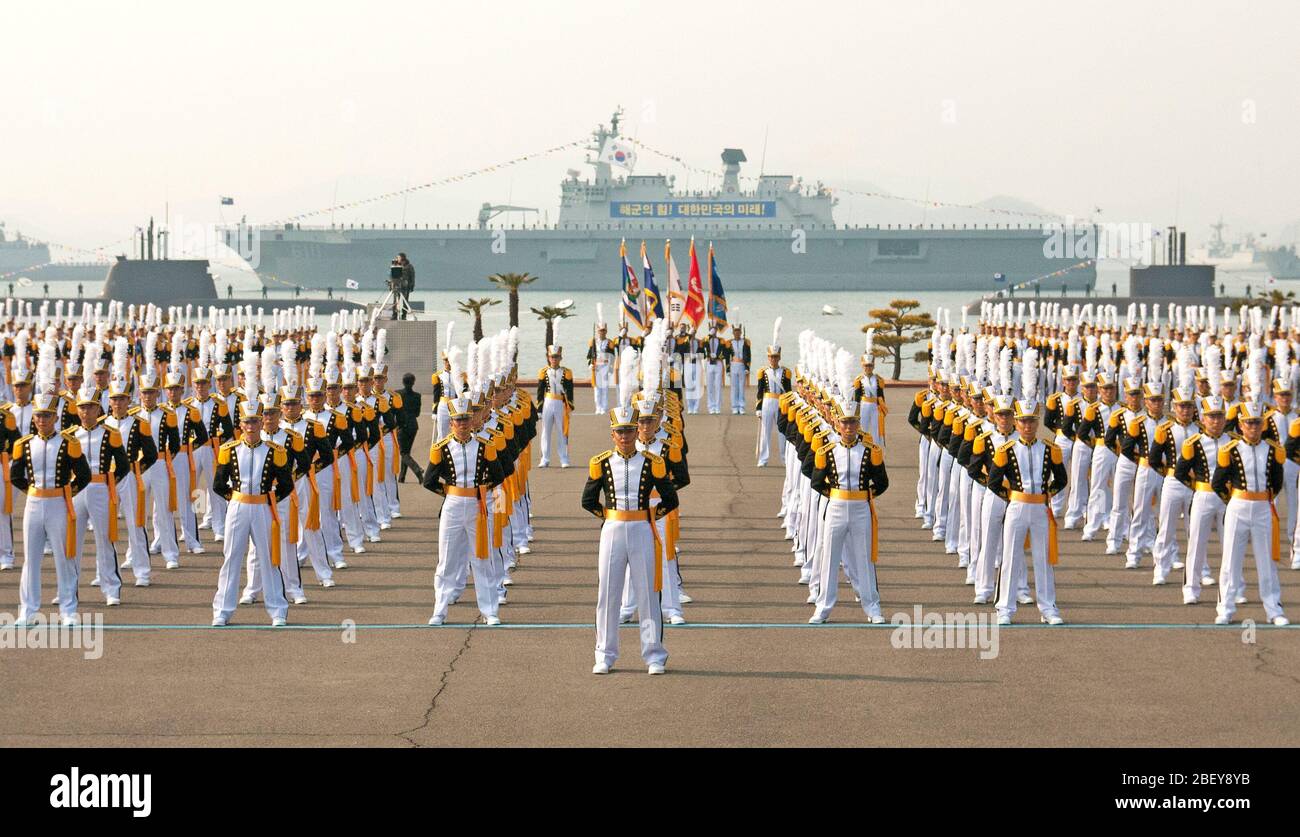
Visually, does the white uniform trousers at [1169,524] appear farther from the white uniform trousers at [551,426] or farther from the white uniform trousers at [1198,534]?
the white uniform trousers at [551,426]

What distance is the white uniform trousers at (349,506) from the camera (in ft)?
54.0

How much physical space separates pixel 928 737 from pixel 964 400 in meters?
7.71

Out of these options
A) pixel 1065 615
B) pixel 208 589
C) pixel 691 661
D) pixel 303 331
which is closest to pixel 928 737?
pixel 691 661

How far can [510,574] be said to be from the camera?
589 inches

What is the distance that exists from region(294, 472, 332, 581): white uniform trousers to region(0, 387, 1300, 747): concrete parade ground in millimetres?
211

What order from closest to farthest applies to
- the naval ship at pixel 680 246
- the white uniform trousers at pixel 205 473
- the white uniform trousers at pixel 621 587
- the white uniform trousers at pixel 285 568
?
the white uniform trousers at pixel 621 587
the white uniform trousers at pixel 285 568
the white uniform trousers at pixel 205 473
the naval ship at pixel 680 246

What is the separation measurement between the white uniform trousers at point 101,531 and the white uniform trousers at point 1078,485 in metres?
10.6

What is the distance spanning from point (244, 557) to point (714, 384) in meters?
23.5

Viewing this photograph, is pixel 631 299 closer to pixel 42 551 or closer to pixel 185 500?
pixel 185 500

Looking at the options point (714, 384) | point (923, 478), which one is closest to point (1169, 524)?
point (923, 478)

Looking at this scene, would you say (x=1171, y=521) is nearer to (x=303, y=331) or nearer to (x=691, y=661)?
(x=691, y=661)

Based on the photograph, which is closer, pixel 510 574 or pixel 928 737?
pixel 928 737

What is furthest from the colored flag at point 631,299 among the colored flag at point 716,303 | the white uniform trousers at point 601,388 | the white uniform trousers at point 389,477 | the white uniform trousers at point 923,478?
the white uniform trousers at point 923,478

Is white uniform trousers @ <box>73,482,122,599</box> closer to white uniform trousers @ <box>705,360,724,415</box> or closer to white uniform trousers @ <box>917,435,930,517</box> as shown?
white uniform trousers @ <box>917,435,930,517</box>
